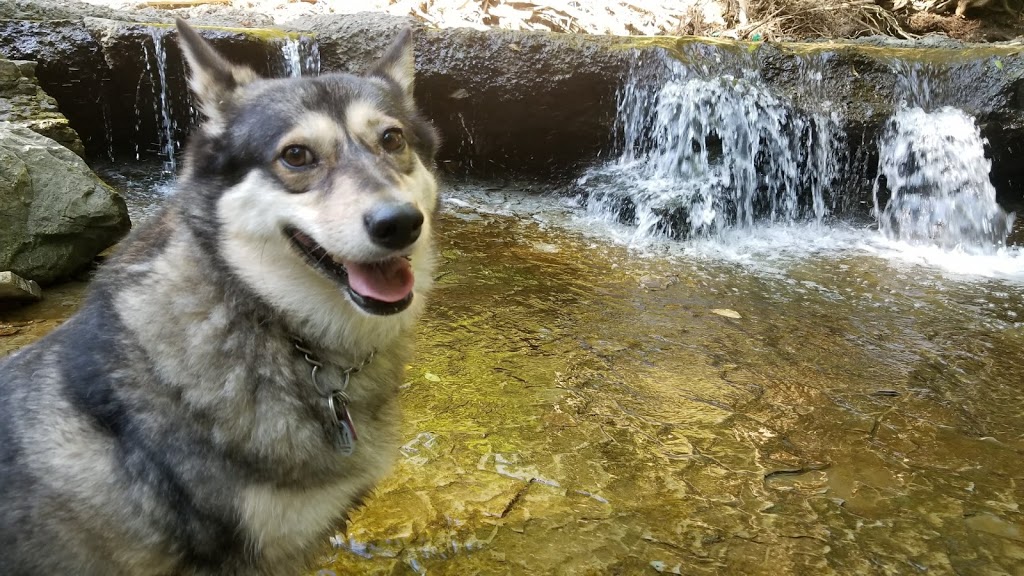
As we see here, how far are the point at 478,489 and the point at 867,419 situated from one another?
76.1 inches

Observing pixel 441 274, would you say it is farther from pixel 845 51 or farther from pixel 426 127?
pixel 845 51

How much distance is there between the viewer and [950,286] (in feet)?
16.7

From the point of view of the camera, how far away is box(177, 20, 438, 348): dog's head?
172 cm

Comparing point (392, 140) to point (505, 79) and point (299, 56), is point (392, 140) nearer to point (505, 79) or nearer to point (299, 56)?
point (505, 79)

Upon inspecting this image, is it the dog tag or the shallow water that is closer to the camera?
the dog tag

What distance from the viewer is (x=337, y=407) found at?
1806 millimetres

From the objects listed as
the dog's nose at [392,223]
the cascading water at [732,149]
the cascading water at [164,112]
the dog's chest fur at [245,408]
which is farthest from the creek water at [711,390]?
the dog's nose at [392,223]

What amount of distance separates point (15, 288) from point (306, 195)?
3063mm

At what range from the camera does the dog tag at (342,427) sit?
178cm

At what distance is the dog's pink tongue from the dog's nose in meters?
0.14

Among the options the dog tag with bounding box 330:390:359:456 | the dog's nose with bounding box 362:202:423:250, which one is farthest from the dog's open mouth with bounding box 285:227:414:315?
the dog tag with bounding box 330:390:359:456

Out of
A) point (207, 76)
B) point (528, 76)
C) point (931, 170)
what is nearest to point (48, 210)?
point (207, 76)

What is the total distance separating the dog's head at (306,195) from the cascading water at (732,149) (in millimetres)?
5228

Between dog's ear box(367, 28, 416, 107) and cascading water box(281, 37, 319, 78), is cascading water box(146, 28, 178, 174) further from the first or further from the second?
dog's ear box(367, 28, 416, 107)
